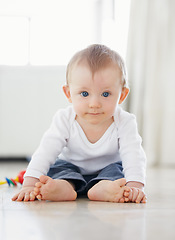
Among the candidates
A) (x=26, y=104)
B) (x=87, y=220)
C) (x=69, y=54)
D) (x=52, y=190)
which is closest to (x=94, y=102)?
(x=52, y=190)

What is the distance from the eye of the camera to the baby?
0.96 meters

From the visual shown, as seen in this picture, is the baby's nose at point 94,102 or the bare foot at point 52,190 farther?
the baby's nose at point 94,102

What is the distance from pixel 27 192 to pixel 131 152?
0.32 meters

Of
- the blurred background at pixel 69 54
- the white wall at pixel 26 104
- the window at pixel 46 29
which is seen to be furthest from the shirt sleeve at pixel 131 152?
the window at pixel 46 29

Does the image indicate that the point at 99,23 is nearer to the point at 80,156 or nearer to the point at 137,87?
the point at 137,87

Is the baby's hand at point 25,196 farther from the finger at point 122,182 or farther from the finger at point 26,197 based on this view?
the finger at point 122,182

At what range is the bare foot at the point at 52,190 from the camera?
921 millimetres

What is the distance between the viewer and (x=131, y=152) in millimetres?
1063

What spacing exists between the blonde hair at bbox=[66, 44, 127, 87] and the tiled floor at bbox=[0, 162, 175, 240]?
38 cm

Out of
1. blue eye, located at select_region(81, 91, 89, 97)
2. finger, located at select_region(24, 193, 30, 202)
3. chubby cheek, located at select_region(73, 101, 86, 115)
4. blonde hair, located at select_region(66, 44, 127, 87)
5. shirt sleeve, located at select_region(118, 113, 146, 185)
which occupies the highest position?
blonde hair, located at select_region(66, 44, 127, 87)

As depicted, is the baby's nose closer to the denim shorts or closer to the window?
the denim shorts

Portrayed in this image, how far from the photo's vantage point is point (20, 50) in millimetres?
3117

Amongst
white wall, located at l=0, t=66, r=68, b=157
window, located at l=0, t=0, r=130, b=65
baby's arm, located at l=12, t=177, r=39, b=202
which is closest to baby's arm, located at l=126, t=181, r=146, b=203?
baby's arm, located at l=12, t=177, r=39, b=202

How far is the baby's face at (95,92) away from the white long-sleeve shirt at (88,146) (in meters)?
0.07
